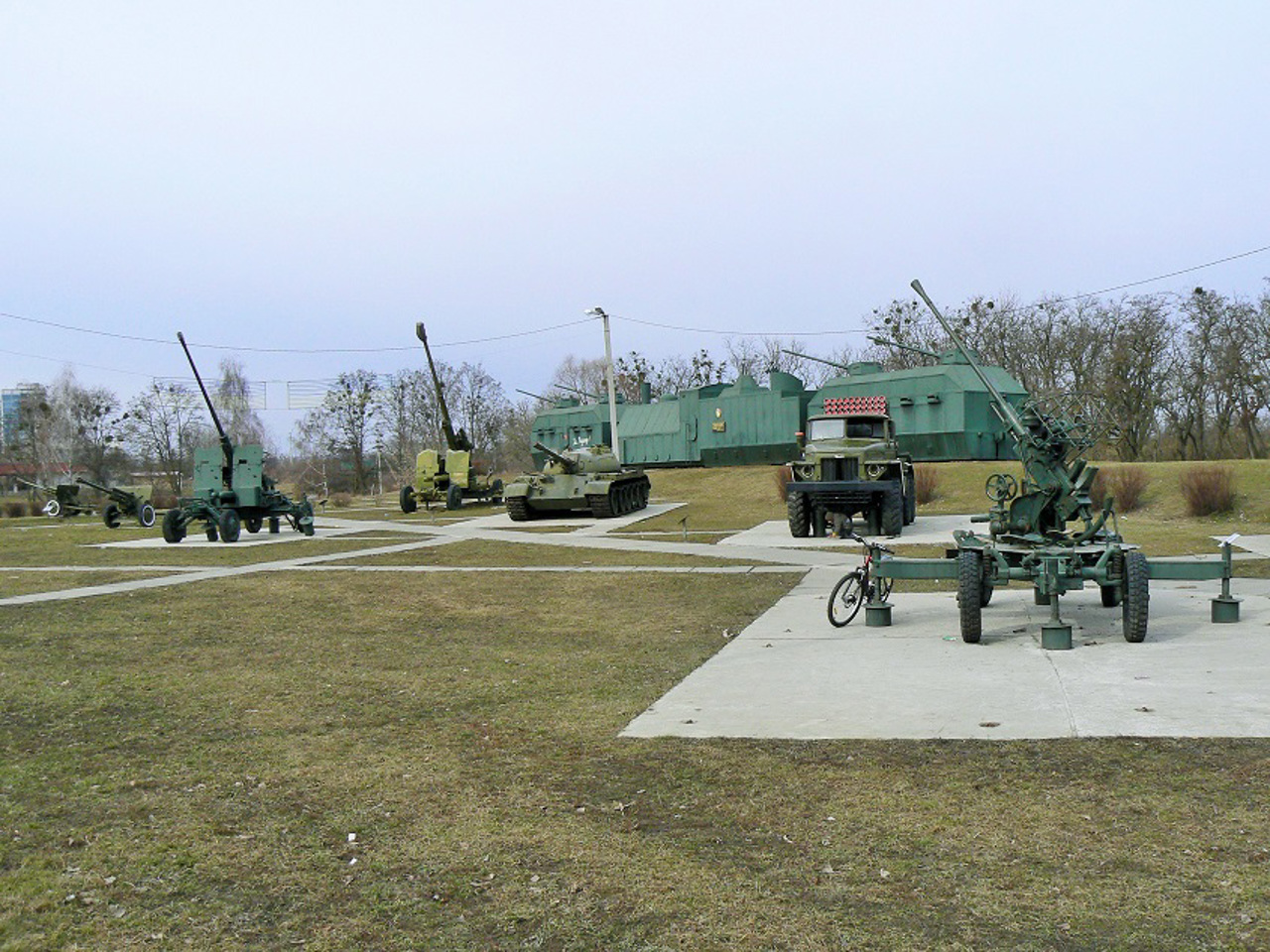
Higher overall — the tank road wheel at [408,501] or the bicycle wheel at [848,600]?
the tank road wheel at [408,501]

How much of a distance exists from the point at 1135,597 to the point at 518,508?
21.7 metres

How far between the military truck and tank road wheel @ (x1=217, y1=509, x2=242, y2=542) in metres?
12.0

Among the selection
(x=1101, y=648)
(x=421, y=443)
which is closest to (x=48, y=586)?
(x=1101, y=648)

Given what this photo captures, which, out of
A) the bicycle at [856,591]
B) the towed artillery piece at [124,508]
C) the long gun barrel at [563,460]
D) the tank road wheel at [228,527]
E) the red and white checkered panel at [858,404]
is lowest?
the bicycle at [856,591]

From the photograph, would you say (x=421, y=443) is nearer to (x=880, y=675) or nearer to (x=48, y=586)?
(x=48, y=586)

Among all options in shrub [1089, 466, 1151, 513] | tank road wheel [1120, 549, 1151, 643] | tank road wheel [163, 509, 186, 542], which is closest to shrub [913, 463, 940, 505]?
shrub [1089, 466, 1151, 513]

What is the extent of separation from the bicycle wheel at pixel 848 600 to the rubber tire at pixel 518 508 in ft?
62.4

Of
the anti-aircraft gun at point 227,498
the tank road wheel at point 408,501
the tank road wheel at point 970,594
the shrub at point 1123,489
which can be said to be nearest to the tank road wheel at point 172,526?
the anti-aircraft gun at point 227,498

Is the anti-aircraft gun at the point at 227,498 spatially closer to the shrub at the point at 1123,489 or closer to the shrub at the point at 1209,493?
the shrub at the point at 1123,489

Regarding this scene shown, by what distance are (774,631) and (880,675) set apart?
2.22m

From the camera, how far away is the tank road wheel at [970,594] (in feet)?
28.2

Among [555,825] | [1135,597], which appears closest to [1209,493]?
[1135,597]

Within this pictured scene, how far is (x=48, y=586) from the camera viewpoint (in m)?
15.5

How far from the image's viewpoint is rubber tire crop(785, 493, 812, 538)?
824 inches
